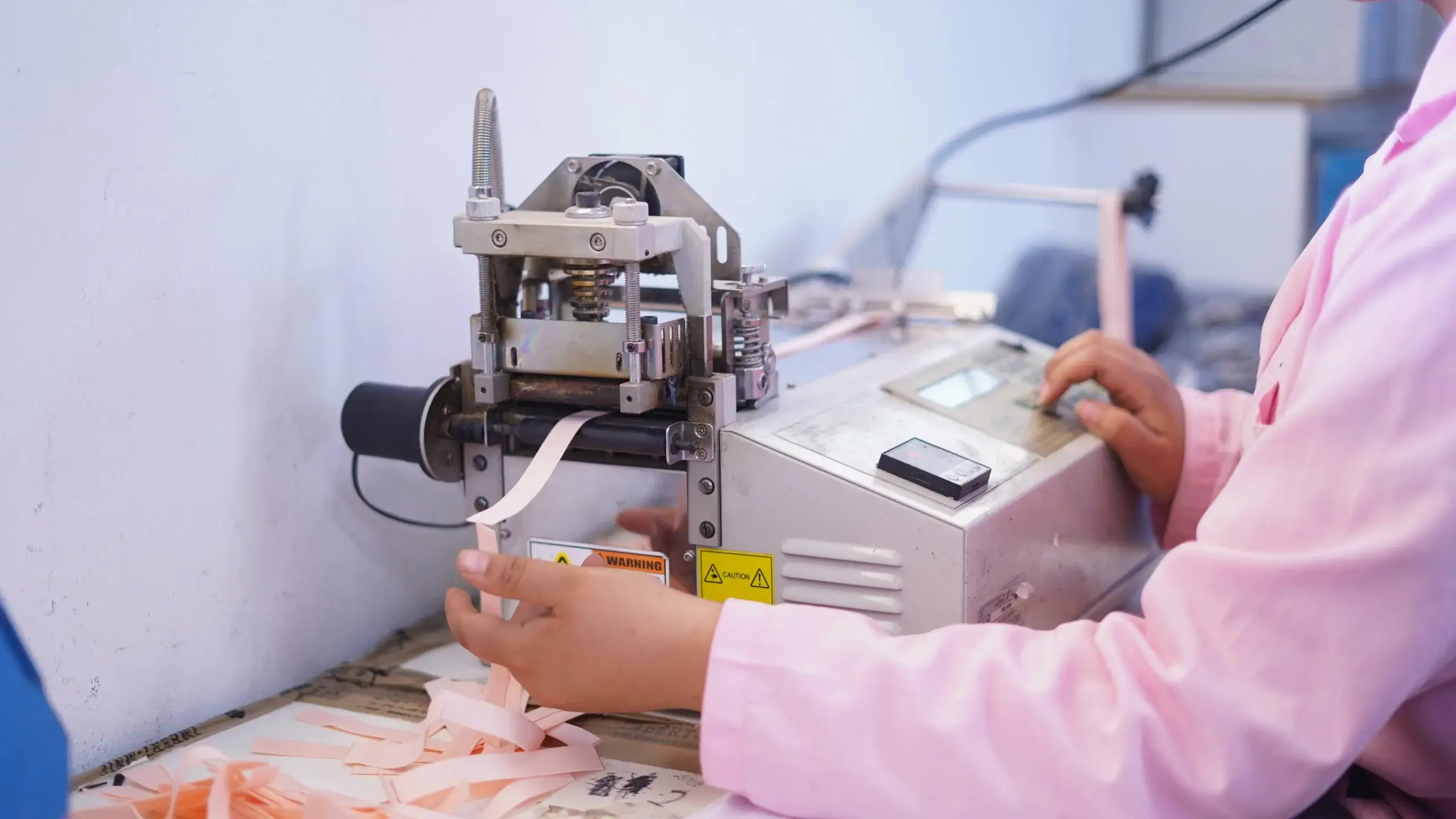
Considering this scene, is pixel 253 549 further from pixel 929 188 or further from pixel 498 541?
pixel 929 188

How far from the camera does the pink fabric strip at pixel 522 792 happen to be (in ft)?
2.56

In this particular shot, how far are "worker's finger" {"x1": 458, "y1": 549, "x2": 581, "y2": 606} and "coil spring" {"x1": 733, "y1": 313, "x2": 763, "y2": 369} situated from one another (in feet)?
0.75

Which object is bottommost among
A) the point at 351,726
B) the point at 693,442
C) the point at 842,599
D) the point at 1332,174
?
the point at 351,726

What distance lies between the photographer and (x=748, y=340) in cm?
92

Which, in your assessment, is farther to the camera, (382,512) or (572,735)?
(382,512)

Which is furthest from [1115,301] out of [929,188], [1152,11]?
[1152,11]

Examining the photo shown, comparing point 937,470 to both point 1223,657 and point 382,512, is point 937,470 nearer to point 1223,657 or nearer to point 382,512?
point 1223,657

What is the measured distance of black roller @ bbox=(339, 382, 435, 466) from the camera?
951 mm

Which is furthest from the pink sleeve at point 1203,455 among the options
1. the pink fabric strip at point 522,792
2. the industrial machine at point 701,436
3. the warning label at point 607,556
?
the pink fabric strip at point 522,792

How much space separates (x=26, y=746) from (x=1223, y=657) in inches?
22.2

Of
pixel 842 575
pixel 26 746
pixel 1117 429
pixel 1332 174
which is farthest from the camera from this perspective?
pixel 1332 174

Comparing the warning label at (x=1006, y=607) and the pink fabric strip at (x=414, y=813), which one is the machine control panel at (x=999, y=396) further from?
the pink fabric strip at (x=414, y=813)

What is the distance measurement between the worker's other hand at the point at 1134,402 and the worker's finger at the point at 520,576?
511mm

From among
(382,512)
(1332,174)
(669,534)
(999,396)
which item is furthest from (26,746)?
(1332,174)
